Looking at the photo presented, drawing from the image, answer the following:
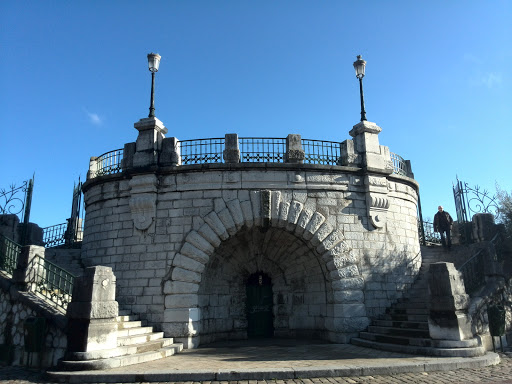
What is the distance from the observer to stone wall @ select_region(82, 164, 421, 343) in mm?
10094

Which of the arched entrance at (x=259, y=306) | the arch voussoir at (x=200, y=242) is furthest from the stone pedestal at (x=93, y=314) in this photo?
the arched entrance at (x=259, y=306)

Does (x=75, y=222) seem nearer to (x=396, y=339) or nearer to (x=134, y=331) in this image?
(x=134, y=331)

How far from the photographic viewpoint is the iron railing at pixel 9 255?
32.7ft

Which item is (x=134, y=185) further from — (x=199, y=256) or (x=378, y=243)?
(x=378, y=243)

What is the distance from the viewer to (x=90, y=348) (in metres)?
7.24

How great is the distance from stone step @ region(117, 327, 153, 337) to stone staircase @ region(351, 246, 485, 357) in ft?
17.2

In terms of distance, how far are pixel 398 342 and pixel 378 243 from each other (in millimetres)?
3017

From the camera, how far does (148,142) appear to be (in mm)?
11133

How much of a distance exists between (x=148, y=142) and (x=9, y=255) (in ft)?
15.8

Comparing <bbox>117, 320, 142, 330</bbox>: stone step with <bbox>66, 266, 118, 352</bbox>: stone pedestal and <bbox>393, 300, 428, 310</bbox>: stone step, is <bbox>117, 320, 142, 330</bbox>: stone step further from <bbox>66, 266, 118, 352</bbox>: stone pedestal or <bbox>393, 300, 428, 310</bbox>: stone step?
<bbox>393, 300, 428, 310</bbox>: stone step

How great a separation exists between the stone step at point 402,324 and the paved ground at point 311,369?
52.6 inches

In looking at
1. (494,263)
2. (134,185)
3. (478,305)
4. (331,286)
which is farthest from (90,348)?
(494,263)

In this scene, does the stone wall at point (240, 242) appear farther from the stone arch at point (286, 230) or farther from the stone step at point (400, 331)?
the stone step at point (400, 331)

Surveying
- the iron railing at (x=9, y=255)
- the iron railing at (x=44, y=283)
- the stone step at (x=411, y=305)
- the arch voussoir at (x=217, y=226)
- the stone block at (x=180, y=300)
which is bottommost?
the stone step at (x=411, y=305)
